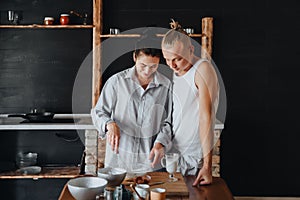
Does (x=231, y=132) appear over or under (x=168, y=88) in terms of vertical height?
under

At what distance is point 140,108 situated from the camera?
3.12m

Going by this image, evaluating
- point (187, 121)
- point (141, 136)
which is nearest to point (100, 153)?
point (141, 136)

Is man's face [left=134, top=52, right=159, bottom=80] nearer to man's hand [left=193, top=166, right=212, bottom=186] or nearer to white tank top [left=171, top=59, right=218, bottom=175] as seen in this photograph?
white tank top [left=171, top=59, right=218, bottom=175]

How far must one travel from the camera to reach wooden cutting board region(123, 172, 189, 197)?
217 centimetres

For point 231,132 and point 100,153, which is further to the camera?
point 231,132

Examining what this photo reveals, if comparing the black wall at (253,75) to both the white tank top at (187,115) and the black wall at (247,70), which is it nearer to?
the black wall at (247,70)

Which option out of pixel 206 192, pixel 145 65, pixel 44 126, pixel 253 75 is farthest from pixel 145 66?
pixel 253 75

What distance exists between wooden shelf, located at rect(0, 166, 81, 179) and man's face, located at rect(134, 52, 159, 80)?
4.09 feet

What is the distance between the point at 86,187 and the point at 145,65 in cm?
108

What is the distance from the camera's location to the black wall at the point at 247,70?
4.30m

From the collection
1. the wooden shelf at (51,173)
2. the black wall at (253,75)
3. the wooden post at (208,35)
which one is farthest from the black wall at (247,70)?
the wooden shelf at (51,173)

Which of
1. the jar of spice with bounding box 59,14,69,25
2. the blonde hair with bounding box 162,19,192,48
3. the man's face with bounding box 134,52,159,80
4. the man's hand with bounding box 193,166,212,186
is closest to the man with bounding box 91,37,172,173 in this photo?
the man's face with bounding box 134,52,159,80

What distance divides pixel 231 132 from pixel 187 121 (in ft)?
5.76

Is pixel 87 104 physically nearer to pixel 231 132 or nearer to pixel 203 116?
pixel 231 132
